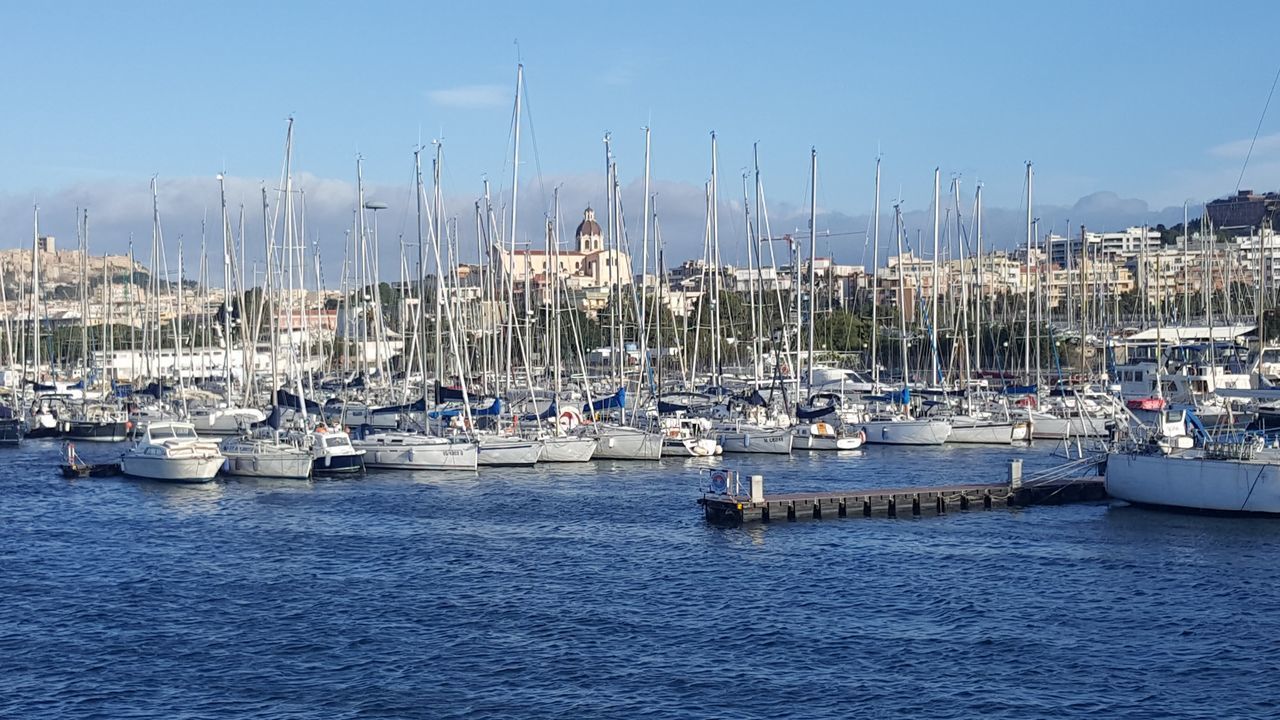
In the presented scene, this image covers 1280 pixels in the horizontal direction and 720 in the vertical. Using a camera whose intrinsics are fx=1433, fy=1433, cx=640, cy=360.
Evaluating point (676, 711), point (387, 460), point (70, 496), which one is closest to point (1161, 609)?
point (676, 711)

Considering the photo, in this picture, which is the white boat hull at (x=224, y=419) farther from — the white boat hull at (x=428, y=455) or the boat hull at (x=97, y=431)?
the white boat hull at (x=428, y=455)

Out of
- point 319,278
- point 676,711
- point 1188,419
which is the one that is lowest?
point 676,711

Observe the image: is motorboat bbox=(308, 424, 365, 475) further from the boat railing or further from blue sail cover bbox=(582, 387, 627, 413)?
the boat railing

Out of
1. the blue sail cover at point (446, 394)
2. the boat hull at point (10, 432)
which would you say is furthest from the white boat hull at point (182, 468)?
the boat hull at point (10, 432)

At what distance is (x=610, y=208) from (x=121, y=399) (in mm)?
35354

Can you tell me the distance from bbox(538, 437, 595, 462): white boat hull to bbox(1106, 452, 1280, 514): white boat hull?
2243 cm

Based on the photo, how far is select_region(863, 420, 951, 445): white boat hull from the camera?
69062 mm

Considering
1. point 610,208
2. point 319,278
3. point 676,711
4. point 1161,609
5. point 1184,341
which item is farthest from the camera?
point 1184,341

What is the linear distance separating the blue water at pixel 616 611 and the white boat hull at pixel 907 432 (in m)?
21.1

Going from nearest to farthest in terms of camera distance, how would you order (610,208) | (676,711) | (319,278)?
(676,711) < (610,208) < (319,278)

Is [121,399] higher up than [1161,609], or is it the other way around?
[121,399]

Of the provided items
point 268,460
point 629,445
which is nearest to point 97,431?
point 268,460

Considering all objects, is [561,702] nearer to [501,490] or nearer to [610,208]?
[501,490]

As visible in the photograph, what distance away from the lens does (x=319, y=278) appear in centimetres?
8438
